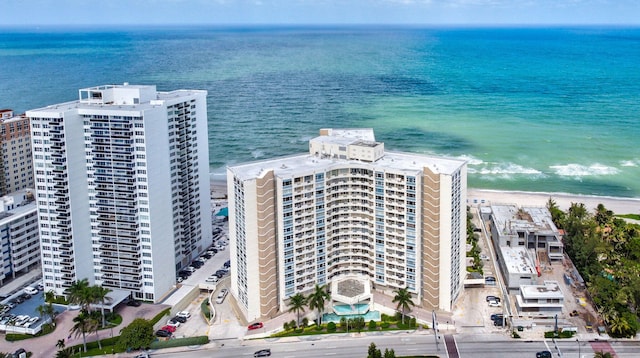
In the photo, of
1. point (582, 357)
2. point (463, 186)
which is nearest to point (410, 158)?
point (463, 186)

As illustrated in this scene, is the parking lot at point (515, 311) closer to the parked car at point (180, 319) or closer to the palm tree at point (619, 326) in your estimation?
the palm tree at point (619, 326)

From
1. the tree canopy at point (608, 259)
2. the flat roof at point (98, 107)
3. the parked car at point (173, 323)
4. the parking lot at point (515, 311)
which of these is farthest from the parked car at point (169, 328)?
the tree canopy at point (608, 259)

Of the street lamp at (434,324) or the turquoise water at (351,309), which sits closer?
the street lamp at (434,324)

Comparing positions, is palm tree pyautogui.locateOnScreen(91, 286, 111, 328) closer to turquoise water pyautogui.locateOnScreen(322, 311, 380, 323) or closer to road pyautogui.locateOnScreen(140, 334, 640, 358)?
road pyautogui.locateOnScreen(140, 334, 640, 358)

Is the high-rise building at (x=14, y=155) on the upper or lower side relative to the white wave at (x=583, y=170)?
upper

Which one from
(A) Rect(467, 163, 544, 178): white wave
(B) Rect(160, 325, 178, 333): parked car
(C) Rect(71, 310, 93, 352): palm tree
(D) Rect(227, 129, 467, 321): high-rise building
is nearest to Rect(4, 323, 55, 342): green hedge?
A: (C) Rect(71, 310, 93, 352): palm tree

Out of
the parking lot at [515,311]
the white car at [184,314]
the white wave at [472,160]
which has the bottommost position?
the white car at [184,314]
